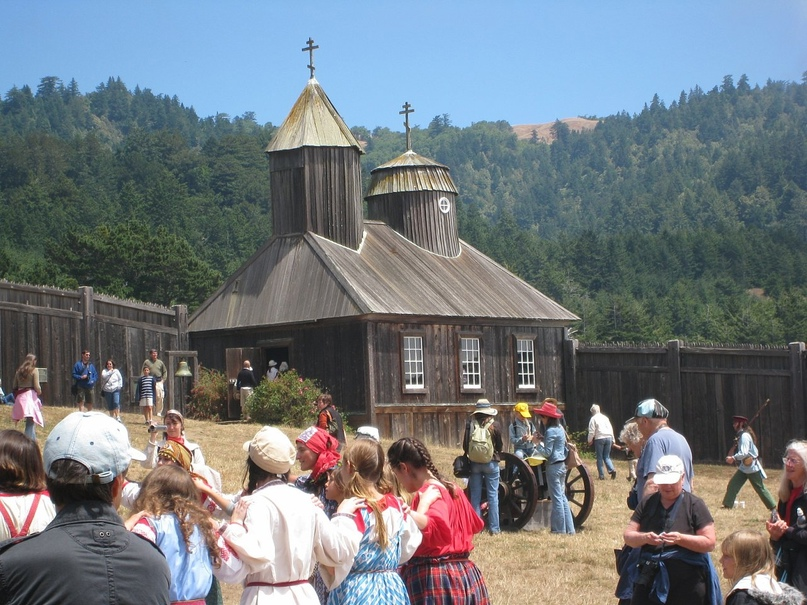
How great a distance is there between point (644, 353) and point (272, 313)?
891 centimetres

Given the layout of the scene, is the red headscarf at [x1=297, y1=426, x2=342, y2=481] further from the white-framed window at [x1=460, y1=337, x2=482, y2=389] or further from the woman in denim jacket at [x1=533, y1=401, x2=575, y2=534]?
the white-framed window at [x1=460, y1=337, x2=482, y2=389]

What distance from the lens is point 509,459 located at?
14.2 m

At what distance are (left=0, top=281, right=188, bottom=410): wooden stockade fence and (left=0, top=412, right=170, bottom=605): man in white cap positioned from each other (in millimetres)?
19591

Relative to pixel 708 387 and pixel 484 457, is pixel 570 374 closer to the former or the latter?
pixel 708 387

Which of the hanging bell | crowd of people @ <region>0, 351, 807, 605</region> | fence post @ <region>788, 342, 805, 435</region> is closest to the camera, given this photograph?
crowd of people @ <region>0, 351, 807, 605</region>

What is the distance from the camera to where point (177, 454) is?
313 inches

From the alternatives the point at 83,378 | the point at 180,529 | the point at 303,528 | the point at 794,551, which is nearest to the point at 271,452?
the point at 303,528

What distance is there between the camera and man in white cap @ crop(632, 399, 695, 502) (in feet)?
25.7

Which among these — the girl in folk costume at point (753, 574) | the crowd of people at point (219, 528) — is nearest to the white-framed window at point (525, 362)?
the crowd of people at point (219, 528)

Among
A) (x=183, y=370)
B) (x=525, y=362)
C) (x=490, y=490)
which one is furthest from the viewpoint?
(x=525, y=362)

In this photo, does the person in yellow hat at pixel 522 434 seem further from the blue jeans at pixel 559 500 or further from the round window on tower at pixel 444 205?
the round window on tower at pixel 444 205

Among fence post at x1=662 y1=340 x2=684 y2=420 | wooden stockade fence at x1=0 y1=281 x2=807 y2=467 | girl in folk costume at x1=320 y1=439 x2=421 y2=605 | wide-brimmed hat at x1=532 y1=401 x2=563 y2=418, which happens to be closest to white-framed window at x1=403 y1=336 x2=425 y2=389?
wooden stockade fence at x1=0 y1=281 x2=807 y2=467

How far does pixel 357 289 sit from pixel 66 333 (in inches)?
259

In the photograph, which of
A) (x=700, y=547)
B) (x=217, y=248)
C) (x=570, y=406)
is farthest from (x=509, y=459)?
(x=217, y=248)
